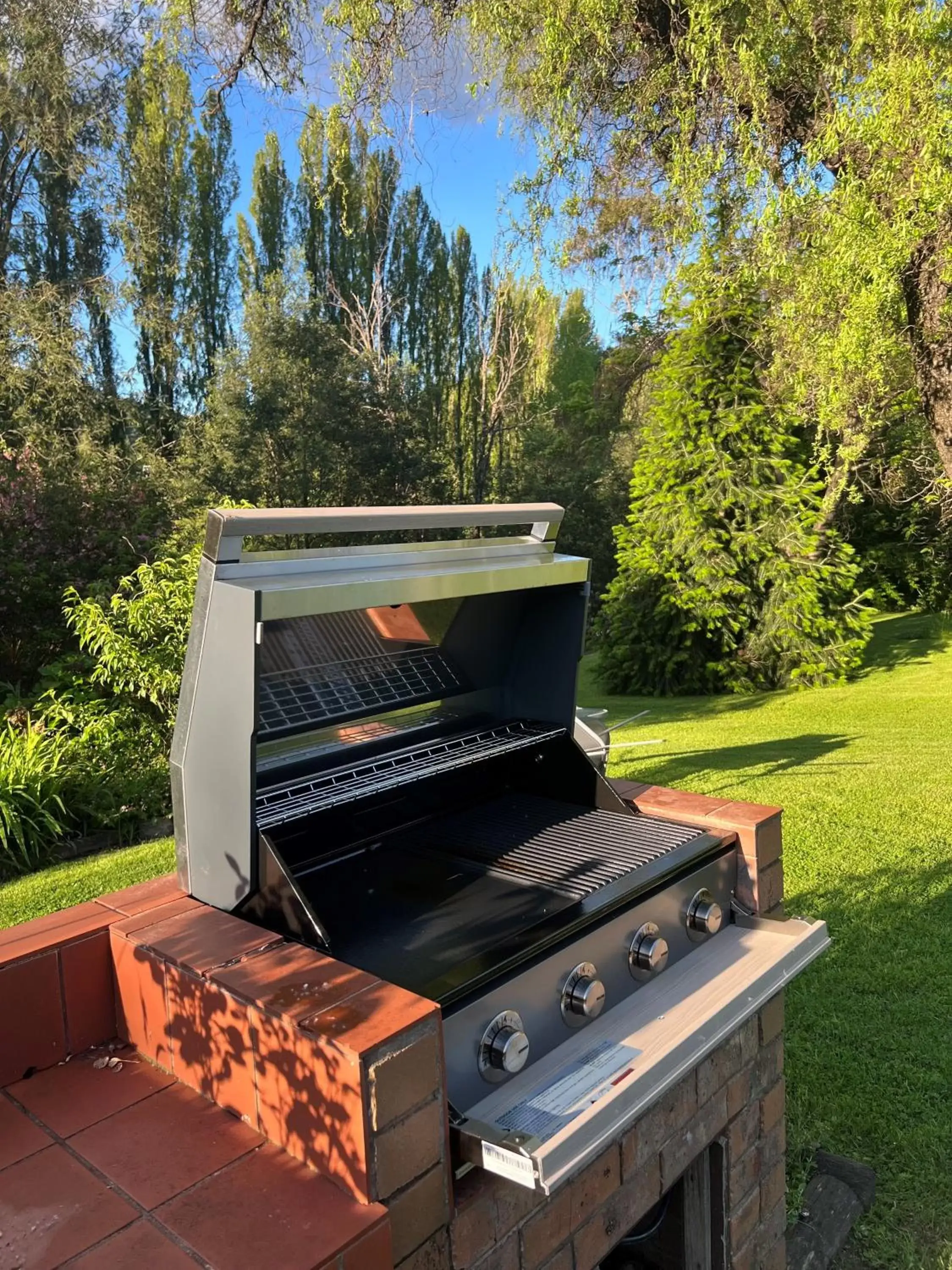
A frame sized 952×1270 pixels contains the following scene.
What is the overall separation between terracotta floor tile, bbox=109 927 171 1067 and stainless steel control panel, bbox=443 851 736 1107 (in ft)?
1.61

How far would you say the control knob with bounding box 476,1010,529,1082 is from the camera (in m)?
1.33

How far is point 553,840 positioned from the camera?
1.92 metres

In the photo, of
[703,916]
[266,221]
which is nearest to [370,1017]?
[703,916]

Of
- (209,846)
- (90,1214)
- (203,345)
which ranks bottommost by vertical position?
(90,1214)

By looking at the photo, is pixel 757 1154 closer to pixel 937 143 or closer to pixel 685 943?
pixel 685 943

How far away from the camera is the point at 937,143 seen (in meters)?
4.74

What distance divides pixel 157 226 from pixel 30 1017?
771 inches

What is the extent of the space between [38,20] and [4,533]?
963 cm

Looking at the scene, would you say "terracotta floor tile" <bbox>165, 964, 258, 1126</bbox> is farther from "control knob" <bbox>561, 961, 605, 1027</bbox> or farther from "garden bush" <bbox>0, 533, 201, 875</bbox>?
"garden bush" <bbox>0, 533, 201, 875</bbox>

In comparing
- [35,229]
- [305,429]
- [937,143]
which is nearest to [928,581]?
[937,143]

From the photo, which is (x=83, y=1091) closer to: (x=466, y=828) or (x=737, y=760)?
(x=466, y=828)

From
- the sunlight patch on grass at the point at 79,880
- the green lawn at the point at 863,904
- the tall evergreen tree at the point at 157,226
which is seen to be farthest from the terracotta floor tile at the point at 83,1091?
the tall evergreen tree at the point at 157,226

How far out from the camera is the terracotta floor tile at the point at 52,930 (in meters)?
1.45

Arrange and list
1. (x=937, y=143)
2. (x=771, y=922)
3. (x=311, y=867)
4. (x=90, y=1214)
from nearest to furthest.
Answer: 1. (x=90, y=1214)
2. (x=311, y=867)
3. (x=771, y=922)
4. (x=937, y=143)
